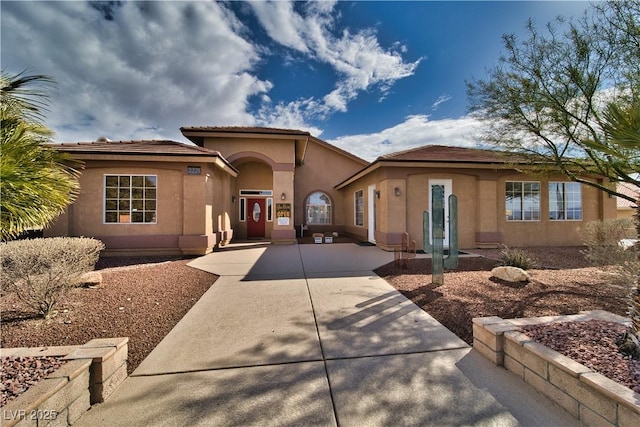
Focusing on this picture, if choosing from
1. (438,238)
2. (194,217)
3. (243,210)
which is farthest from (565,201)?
(243,210)

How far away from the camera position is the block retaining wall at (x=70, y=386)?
Result: 190 centimetres

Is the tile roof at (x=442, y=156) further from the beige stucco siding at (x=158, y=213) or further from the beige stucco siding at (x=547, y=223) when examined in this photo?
the beige stucco siding at (x=158, y=213)

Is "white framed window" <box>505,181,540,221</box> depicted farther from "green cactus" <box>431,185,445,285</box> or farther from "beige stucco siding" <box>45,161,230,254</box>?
"beige stucco siding" <box>45,161,230,254</box>

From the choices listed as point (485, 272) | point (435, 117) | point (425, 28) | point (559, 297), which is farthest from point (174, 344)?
point (435, 117)

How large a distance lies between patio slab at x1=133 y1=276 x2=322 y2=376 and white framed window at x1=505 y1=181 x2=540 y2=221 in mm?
10635

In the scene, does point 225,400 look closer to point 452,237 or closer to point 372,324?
point 372,324

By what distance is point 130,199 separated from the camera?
33.0 ft

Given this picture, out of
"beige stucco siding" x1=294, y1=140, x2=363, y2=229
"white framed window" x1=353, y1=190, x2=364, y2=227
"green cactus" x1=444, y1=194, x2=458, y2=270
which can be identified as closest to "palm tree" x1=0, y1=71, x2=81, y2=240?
"green cactus" x1=444, y1=194, x2=458, y2=270

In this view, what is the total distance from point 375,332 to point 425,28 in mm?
10049

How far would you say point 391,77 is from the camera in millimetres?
13117

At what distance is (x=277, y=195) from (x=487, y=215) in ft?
31.2

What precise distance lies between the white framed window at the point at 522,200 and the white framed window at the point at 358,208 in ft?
21.4

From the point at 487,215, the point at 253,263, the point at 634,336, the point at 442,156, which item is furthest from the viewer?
the point at 442,156

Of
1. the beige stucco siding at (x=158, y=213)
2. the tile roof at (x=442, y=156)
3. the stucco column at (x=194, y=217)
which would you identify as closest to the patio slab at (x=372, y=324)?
the stucco column at (x=194, y=217)
